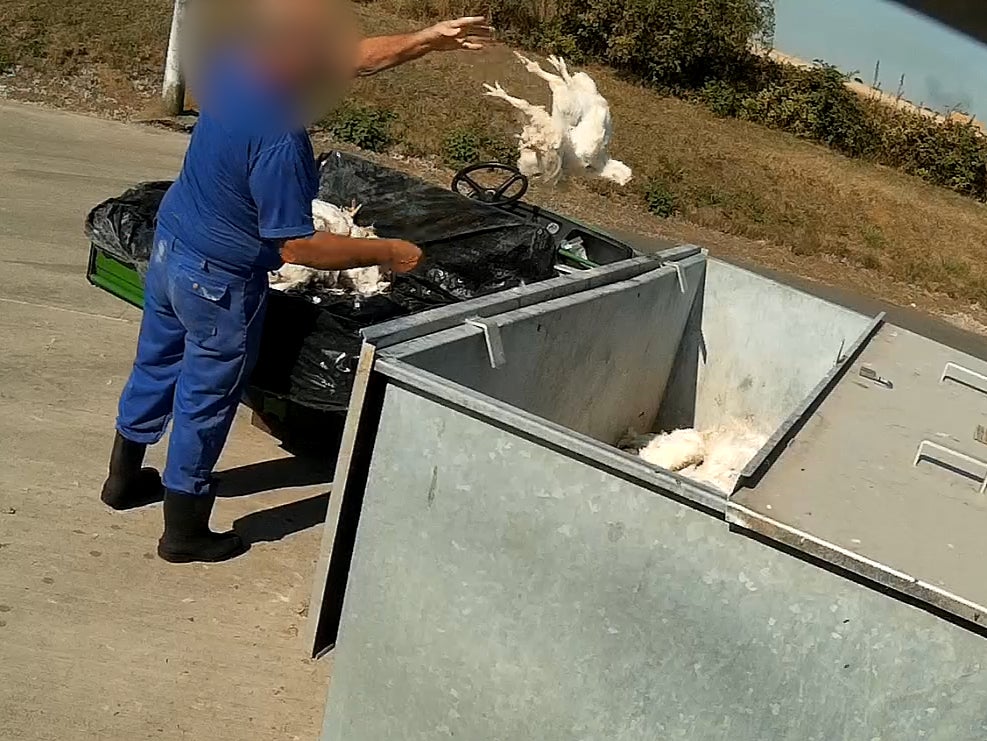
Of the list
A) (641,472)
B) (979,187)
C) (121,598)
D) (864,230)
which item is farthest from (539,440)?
(979,187)

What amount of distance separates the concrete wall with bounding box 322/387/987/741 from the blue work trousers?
0.98m

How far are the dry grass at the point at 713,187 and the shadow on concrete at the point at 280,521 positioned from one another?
15.4 feet

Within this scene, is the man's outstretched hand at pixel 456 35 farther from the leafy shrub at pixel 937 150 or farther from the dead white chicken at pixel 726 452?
the leafy shrub at pixel 937 150

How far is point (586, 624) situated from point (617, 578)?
13cm

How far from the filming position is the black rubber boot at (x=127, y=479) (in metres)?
3.55

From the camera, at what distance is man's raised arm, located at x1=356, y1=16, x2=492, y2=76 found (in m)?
3.23

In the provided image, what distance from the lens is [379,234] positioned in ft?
15.0

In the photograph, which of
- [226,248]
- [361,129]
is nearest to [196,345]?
[226,248]

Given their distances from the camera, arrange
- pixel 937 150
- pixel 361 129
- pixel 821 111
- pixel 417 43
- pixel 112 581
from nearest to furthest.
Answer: pixel 112 581 → pixel 417 43 → pixel 361 129 → pixel 937 150 → pixel 821 111

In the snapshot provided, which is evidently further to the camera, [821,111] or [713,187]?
[821,111]

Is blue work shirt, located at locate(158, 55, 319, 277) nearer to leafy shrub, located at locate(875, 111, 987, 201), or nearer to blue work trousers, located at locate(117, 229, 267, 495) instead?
blue work trousers, located at locate(117, 229, 267, 495)

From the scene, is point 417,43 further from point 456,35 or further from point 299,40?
point 299,40

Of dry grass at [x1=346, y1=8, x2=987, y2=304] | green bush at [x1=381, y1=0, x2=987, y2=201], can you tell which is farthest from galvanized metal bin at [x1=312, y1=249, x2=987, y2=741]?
green bush at [x1=381, y1=0, x2=987, y2=201]

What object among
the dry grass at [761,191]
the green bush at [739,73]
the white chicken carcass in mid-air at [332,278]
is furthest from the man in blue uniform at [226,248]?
the green bush at [739,73]
